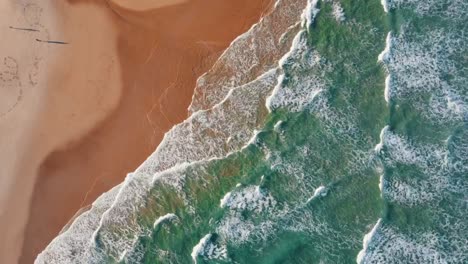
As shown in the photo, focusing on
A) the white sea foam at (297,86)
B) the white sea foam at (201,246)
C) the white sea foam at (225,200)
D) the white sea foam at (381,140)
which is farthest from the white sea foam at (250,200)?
the white sea foam at (381,140)

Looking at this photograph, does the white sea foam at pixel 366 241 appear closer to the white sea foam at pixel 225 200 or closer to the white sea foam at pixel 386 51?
the white sea foam at pixel 225 200

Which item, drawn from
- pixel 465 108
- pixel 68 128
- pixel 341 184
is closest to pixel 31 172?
pixel 68 128

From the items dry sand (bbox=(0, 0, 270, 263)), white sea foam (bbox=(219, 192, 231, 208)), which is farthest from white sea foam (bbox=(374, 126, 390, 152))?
dry sand (bbox=(0, 0, 270, 263))

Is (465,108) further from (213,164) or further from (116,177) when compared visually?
(116,177)

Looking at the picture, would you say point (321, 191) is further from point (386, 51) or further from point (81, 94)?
point (81, 94)

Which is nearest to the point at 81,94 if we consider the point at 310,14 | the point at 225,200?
the point at 225,200

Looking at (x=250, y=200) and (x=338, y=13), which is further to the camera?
(x=338, y=13)
